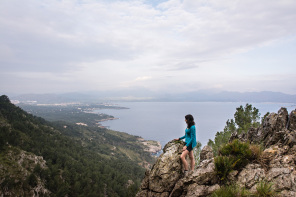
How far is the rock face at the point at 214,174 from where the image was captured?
651cm

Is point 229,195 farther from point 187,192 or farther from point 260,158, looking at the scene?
point 260,158

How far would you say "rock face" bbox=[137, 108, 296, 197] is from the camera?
651 centimetres

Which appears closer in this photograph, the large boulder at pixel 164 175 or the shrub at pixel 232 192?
the shrub at pixel 232 192

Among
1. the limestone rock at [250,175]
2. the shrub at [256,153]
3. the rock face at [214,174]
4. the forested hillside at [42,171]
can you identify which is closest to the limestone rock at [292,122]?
the rock face at [214,174]

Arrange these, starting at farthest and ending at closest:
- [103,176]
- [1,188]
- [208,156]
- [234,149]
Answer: [103,176] → [1,188] → [208,156] → [234,149]

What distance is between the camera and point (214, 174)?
747 centimetres

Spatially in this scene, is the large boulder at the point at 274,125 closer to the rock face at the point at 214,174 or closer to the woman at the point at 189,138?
the rock face at the point at 214,174

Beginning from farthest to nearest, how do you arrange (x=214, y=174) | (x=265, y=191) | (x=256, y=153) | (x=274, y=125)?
1. (x=274, y=125)
2. (x=256, y=153)
3. (x=214, y=174)
4. (x=265, y=191)

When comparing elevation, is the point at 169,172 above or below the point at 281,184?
below

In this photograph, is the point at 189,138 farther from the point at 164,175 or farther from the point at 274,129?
the point at 274,129

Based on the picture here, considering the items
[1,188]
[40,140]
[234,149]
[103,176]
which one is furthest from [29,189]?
[234,149]

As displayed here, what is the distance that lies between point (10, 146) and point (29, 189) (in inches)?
816

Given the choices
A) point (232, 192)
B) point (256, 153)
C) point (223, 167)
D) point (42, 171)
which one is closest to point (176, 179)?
point (223, 167)

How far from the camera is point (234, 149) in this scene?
8141mm
